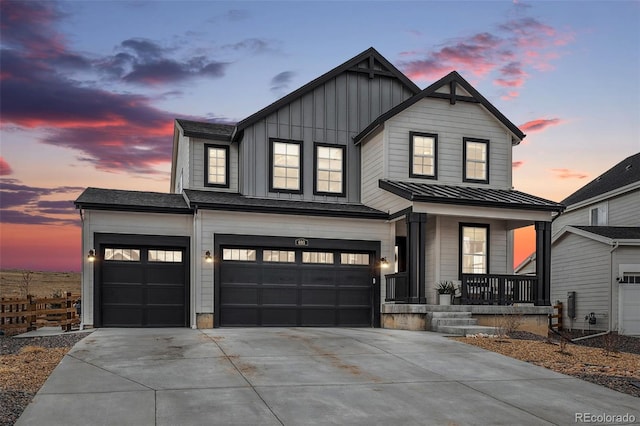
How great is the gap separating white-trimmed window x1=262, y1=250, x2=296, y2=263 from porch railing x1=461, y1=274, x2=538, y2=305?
5395 mm

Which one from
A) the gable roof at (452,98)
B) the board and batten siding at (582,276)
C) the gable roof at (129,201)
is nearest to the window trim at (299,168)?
the gable roof at (452,98)

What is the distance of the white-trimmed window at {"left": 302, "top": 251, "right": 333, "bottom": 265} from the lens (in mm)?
20234

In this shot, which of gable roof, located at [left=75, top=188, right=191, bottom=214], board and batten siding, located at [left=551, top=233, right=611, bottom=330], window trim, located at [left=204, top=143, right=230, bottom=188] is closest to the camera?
gable roof, located at [left=75, top=188, right=191, bottom=214]

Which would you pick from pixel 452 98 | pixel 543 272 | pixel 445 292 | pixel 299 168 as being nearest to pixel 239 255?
pixel 299 168

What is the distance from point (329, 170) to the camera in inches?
866

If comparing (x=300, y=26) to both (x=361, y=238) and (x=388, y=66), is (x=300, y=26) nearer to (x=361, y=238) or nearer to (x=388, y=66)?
(x=388, y=66)

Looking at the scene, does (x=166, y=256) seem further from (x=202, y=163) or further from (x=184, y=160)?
(x=184, y=160)

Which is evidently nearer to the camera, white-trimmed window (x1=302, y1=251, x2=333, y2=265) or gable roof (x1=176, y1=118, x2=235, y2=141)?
white-trimmed window (x1=302, y1=251, x2=333, y2=265)

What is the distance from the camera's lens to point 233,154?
72.2ft

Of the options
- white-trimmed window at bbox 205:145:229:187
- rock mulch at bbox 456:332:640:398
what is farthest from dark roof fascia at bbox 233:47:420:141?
rock mulch at bbox 456:332:640:398

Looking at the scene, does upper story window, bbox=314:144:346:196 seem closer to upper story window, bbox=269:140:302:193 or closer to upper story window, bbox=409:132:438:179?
upper story window, bbox=269:140:302:193

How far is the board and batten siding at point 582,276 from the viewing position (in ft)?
81.0

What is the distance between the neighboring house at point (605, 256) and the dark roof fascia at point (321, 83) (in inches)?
393

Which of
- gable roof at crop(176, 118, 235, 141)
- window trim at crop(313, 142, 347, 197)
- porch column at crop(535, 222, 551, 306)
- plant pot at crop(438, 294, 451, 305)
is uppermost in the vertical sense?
gable roof at crop(176, 118, 235, 141)
